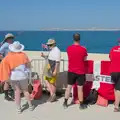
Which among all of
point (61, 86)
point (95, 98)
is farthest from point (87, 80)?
point (61, 86)

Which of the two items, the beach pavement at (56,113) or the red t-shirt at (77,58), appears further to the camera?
the red t-shirt at (77,58)

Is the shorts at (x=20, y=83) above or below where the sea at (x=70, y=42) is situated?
above

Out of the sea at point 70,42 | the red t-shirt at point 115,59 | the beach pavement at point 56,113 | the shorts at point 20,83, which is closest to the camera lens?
the beach pavement at point 56,113

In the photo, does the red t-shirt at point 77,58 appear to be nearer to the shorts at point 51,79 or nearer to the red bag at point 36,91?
the shorts at point 51,79

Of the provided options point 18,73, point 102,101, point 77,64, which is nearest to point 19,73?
point 18,73

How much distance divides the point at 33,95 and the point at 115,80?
82.3 inches

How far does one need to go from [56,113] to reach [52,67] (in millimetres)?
1184

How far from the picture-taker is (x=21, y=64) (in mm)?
6691

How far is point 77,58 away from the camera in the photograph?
22.4 ft

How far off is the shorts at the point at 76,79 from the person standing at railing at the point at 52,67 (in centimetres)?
46

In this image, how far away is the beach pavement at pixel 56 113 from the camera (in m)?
6.43

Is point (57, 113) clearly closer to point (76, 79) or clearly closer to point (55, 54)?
point (76, 79)

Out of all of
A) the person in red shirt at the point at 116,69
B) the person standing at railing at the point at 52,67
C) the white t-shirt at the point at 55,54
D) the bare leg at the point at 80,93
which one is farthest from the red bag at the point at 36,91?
the person in red shirt at the point at 116,69

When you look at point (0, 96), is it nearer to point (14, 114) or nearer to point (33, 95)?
point (33, 95)
